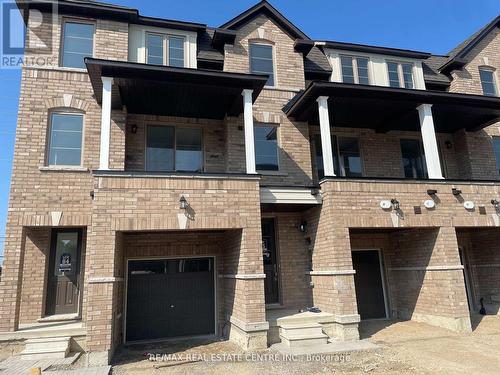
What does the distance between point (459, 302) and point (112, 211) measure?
9.20 meters

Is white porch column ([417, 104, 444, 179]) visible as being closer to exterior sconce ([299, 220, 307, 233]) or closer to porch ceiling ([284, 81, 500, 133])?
porch ceiling ([284, 81, 500, 133])

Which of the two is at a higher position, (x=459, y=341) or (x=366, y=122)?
(x=366, y=122)

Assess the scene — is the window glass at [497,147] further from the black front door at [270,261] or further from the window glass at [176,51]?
the window glass at [176,51]

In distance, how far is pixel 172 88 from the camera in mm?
9695

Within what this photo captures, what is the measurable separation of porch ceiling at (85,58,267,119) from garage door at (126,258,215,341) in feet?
14.7

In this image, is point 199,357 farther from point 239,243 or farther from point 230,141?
point 230,141

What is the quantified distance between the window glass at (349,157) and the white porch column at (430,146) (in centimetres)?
230

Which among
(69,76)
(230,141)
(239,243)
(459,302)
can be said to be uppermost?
(69,76)

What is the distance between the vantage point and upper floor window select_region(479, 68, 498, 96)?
1442cm

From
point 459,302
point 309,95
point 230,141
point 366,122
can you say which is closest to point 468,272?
point 459,302

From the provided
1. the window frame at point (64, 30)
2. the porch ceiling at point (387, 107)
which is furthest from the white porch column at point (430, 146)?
the window frame at point (64, 30)

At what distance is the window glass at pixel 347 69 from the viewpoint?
43.5ft

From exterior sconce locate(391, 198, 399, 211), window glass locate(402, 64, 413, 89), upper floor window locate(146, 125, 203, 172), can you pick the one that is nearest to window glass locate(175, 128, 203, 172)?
upper floor window locate(146, 125, 203, 172)

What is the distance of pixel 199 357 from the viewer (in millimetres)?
8164
